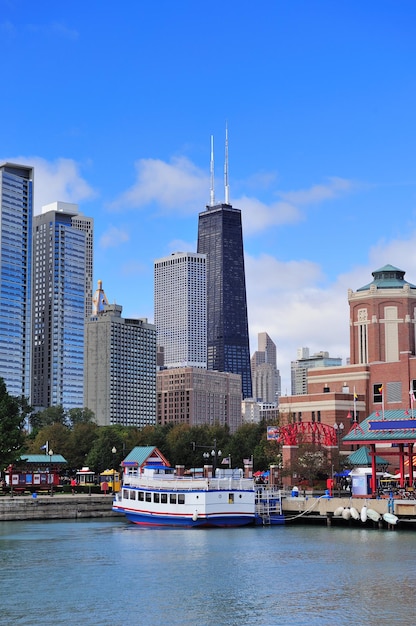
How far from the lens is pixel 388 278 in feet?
498

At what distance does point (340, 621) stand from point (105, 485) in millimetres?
74453

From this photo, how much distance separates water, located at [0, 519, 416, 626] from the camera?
46062 millimetres

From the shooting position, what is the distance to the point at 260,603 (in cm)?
4916

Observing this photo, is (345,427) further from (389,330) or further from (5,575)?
(5,575)

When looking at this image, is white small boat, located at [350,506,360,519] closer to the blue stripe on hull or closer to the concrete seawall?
the blue stripe on hull

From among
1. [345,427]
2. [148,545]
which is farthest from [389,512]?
[345,427]

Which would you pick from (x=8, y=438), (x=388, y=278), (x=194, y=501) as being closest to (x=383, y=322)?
(x=388, y=278)

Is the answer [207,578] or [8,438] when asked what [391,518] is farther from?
[8,438]

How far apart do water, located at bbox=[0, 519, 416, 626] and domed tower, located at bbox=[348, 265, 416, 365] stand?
66.4 m

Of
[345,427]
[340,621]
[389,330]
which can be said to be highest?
[389,330]

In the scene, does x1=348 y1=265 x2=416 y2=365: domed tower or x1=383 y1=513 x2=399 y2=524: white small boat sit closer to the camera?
x1=383 y1=513 x2=399 y2=524: white small boat

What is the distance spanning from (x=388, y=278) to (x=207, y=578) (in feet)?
333

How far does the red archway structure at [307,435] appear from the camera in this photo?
116 meters

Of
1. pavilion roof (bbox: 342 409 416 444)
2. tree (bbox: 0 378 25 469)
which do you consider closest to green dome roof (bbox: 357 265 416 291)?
pavilion roof (bbox: 342 409 416 444)
